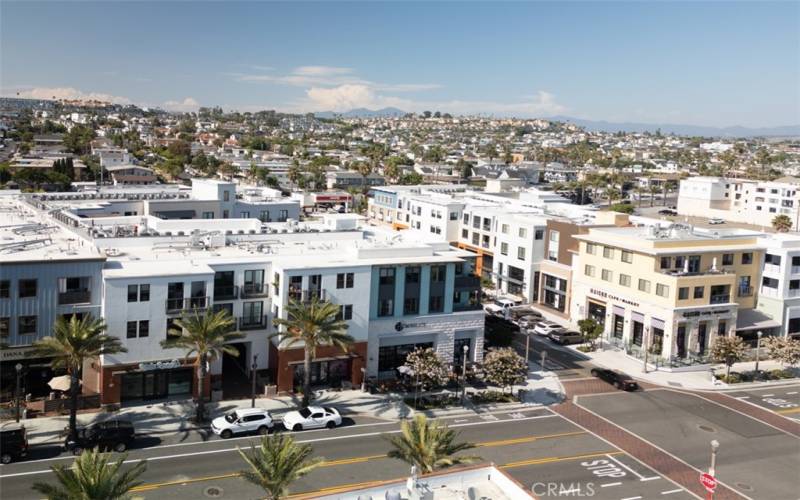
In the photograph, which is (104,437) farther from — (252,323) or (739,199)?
(739,199)

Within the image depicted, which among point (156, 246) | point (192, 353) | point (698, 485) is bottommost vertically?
point (698, 485)

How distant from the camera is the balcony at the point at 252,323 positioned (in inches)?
1970

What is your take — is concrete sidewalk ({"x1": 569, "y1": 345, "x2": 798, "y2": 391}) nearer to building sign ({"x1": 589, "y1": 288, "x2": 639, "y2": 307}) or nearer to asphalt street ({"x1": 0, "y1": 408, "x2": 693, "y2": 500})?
building sign ({"x1": 589, "y1": 288, "x2": 639, "y2": 307})

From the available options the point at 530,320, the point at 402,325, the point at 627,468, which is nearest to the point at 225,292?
the point at 402,325

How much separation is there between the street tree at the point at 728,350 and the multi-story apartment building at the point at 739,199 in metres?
111

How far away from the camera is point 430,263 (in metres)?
54.6

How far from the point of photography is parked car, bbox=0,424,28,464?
3709 centimetres

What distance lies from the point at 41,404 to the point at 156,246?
16.4m

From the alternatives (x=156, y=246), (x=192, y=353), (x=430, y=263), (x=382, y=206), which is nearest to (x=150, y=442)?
(x=192, y=353)

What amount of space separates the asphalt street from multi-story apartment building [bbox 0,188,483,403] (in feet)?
23.1

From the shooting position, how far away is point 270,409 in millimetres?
46844

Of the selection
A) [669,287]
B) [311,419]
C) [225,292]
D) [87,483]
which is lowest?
[311,419]

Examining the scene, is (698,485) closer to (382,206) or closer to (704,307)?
(704,307)

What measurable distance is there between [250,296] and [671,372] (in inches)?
1433
